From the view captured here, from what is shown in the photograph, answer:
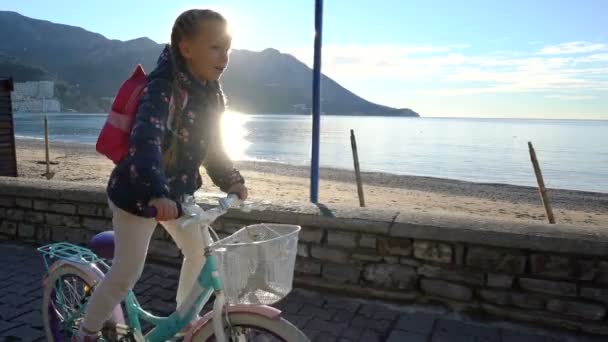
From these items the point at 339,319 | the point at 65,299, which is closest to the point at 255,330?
the point at 65,299

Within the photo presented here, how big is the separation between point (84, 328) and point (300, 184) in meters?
16.7

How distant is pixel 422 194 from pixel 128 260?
17.3 m

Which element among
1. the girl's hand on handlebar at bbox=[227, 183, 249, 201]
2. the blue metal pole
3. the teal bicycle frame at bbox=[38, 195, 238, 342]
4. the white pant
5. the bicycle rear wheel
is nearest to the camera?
the teal bicycle frame at bbox=[38, 195, 238, 342]

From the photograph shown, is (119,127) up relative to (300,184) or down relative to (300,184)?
up

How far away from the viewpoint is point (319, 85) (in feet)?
16.0

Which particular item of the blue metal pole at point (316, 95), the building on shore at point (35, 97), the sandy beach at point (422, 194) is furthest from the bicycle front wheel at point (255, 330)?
the building on shore at point (35, 97)

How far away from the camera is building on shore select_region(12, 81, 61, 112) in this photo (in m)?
139

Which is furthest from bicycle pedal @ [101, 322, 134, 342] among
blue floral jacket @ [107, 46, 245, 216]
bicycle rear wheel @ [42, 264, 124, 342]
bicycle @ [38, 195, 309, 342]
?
blue floral jacket @ [107, 46, 245, 216]

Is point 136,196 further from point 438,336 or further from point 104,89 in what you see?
point 104,89

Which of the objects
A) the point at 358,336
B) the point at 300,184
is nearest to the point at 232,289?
the point at 358,336

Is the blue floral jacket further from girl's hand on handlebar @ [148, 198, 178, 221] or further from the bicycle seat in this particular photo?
the bicycle seat

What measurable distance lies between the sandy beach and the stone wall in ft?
28.8

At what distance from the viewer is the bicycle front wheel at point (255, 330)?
6.00 feet

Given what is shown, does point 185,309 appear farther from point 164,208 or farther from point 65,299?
point 65,299
